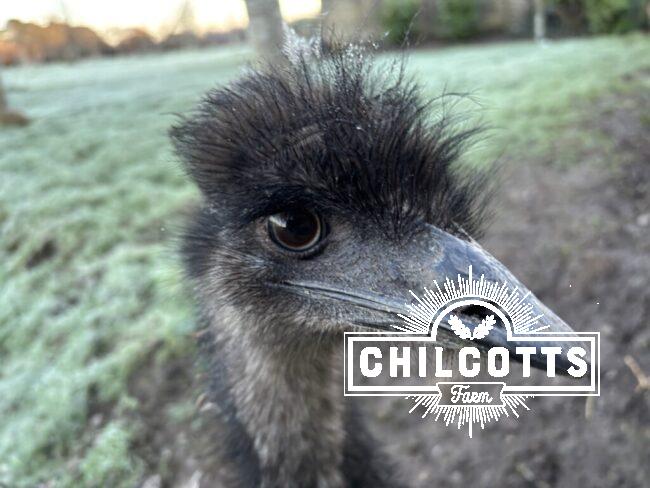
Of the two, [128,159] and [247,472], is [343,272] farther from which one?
[128,159]

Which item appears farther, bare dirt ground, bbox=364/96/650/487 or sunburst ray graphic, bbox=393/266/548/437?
bare dirt ground, bbox=364/96/650/487

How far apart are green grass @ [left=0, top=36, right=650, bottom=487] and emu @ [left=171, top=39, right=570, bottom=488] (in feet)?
1.02

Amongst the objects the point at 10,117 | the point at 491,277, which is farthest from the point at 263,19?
the point at 10,117

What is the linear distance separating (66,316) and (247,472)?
69.6 inches

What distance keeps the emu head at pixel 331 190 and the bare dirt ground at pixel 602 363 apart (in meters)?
1.15

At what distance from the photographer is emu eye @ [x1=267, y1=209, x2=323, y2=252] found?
139 centimetres

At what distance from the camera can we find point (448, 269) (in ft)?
4.19

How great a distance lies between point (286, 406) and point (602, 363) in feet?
4.86

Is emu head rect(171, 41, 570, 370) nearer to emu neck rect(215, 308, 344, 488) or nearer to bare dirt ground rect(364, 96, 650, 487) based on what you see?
emu neck rect(215, 308, 344, 488)

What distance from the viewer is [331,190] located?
134 cm

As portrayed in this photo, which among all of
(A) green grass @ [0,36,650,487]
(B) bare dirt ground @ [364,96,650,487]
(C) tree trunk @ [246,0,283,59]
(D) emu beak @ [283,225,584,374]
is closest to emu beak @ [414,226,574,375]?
(D) emu beak @ [283,225,584,374]

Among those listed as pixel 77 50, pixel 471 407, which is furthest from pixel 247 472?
pixel 77 50

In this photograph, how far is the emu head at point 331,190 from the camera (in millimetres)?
1326

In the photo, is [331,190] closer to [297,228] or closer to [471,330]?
[297,228]
